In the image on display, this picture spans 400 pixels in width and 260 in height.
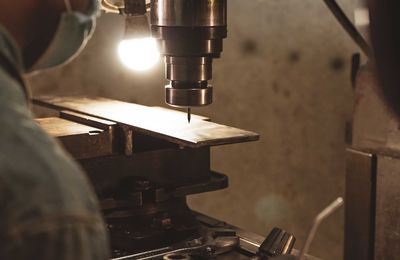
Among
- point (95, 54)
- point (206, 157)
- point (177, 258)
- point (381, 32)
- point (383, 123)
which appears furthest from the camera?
point (95, 54)

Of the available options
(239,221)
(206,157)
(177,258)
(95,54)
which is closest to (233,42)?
(95,54)

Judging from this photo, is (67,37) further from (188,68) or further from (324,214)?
(188,68)

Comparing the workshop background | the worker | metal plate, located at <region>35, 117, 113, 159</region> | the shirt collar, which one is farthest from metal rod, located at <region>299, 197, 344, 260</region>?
the workshop background

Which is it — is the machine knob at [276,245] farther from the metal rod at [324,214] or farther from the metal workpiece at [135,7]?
the metal workpiece at [135,7]

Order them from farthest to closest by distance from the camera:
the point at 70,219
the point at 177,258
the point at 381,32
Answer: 1. the point at 177,258
2. the point at 70,219
3. the point at 381,32

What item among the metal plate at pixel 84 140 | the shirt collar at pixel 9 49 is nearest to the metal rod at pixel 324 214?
the shirt collar at pixel 9 49

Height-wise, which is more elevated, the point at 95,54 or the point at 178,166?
the point at 95,54

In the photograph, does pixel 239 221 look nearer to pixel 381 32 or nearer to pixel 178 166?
pixel 178 166

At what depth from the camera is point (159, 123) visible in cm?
151

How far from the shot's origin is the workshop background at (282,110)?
267 cm

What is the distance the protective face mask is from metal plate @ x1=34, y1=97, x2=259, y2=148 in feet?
1.71

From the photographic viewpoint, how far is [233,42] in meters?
2.65

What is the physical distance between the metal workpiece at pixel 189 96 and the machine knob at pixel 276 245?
0.30 m

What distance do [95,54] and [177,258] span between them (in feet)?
3.98
